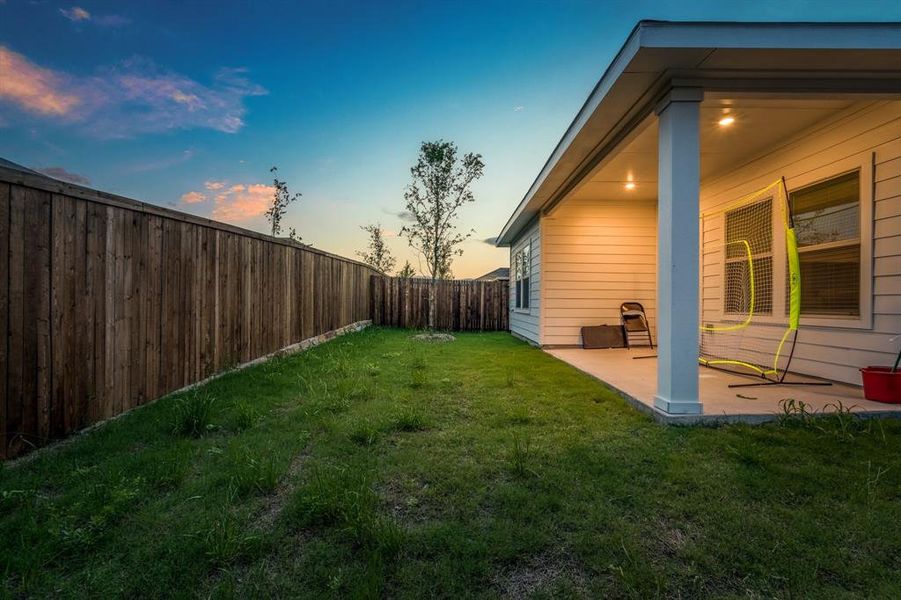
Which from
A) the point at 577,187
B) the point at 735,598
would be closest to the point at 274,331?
the point at 577,187

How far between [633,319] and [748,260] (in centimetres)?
230

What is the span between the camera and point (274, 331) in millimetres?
5438

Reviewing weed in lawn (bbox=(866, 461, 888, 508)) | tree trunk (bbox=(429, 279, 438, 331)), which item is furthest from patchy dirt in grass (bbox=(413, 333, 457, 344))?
weed in lawn (bbox=(866, 461, 888, 508))

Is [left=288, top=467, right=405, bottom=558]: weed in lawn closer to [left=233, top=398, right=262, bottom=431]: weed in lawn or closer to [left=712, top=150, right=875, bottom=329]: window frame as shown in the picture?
[left=233, top=398, right=262, bottom=431]: weed in lawn

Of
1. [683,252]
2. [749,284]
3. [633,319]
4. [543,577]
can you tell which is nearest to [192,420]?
[543,577]

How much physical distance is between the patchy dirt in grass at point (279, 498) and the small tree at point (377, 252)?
14.7m

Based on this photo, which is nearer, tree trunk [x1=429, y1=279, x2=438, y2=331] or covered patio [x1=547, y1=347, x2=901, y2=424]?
covered patio [x1=547, y1=347, x2=901, y2=424]

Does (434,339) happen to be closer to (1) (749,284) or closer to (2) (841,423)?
(1) (749,284)

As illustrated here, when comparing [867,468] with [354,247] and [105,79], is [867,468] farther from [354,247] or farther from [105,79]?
[354,247]

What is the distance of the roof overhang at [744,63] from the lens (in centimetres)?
258

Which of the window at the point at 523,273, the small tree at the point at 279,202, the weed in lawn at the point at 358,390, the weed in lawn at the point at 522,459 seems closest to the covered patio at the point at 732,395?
the weed in lawn at the point at 522,459

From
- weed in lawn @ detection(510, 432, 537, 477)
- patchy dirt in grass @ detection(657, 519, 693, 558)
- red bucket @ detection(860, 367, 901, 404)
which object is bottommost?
patchy dirt in grass @ detection(657, 519, 693, 558)

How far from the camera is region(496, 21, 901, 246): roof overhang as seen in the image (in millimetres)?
2582

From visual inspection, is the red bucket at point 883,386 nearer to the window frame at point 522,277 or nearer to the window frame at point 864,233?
the window frame at point 864,233
